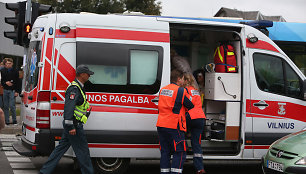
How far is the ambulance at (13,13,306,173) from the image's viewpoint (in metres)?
7.42

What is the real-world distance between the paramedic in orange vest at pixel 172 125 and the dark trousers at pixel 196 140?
0.60m

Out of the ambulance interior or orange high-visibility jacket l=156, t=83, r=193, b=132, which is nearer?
orange high-visibility jacket l=156, t=83, r=193, b=132

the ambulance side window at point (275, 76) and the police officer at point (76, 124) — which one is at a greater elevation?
the ambulance side window at point (275, 76)

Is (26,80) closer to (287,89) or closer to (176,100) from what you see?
(176,100)

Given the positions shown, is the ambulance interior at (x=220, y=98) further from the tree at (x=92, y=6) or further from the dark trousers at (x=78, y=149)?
the tree at (x=92, y=6)

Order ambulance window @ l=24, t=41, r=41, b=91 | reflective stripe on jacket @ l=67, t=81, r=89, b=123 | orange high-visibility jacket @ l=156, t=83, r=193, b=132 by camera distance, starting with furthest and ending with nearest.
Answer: ambulance window @ l=24, t=41, r=41, b=91 → orange high-visibility jacket @ l=156, t=83, r=193, b=132 → reflective stripe on jacket @ l=67, t=81, r=89, b=123

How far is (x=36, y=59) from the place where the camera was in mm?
7648

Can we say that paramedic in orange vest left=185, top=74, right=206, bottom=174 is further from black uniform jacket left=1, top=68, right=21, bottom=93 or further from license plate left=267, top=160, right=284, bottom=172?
black uniform jacket left=1, top=68, right=21, bottom=93

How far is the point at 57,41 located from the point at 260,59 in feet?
10.9

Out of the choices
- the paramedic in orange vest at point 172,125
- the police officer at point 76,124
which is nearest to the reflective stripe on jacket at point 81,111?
the police officer at point 76,124

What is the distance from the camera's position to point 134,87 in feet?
25.0

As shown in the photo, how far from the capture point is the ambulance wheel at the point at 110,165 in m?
7.70

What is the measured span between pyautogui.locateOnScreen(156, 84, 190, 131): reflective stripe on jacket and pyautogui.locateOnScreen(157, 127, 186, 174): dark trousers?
0.09 m

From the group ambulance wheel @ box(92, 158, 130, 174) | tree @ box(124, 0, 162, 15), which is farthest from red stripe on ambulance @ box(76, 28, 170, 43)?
tree @ box(124, 0, 162, 15)
